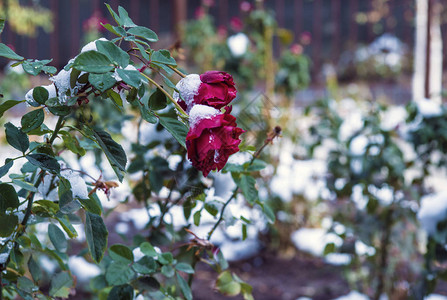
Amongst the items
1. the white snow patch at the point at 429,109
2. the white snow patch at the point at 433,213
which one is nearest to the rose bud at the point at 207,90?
the white snow patch at the point at 433,213

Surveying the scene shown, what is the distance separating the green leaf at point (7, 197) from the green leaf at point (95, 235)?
102 mm

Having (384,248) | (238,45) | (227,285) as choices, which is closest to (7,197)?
(227,285)

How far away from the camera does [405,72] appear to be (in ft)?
28.5

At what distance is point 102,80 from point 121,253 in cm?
38

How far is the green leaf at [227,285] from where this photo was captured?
104cm

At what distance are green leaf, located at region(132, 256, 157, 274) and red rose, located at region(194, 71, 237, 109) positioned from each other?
360 mm

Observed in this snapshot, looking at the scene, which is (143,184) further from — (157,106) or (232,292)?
(157,106)

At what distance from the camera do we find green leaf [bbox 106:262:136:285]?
870 mm

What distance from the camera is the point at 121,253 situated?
915mm

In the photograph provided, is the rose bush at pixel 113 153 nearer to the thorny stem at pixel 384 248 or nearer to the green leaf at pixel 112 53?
the green leaf at pixel 112 53

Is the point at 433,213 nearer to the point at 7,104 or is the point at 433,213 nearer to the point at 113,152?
the point at 113,152

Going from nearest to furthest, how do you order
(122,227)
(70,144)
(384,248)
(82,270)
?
(70,144)
(384,248)
(82,270)
(122,227)

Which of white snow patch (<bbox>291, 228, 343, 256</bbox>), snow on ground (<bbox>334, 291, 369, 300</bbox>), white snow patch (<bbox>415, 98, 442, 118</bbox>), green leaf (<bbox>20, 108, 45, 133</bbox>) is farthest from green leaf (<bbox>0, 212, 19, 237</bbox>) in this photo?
white snow patch (<bbox>291, 228, 343, 256</bbox>)

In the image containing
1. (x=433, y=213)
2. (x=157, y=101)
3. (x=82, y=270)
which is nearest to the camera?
(x=157, y=101)
